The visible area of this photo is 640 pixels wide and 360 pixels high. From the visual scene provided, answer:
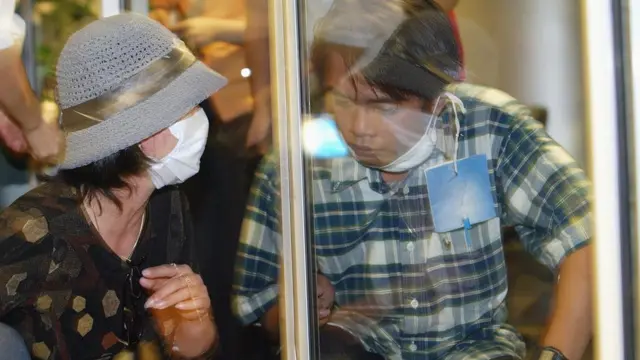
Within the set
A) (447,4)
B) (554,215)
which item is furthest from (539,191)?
(447,4)

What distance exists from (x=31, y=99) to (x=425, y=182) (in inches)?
39.3

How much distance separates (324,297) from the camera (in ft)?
4.99

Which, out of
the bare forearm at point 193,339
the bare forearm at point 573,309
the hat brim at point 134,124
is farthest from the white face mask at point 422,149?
the bare forearm at point 193,339

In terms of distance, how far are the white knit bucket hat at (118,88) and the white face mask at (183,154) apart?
3 cm

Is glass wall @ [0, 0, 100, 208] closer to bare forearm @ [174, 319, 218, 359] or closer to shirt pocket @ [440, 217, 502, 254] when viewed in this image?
bare forearm @ [174, 319, 218, 359]

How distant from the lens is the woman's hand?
61.2 inches

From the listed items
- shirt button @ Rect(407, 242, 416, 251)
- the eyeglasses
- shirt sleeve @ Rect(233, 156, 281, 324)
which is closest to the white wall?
shirt button @ Rect(407, 242, 416, 251)

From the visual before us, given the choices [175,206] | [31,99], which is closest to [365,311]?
[175,206]

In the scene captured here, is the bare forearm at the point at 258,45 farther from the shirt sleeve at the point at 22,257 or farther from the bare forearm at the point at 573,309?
the bare forearm at the point at 573,309

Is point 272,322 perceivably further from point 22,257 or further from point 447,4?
point 447,4

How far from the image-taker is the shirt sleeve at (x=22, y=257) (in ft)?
4.62

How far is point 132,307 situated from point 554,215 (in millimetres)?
847

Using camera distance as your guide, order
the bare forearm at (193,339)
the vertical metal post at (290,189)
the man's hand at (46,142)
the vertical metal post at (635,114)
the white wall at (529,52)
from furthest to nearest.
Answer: the man's hand at (46,142)
the bare forearm at (193,339)
the vertical metal post at (290,189)
the white wall at (529,52)
the vertical metal post at (635,114)

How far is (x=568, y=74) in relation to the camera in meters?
1.22
